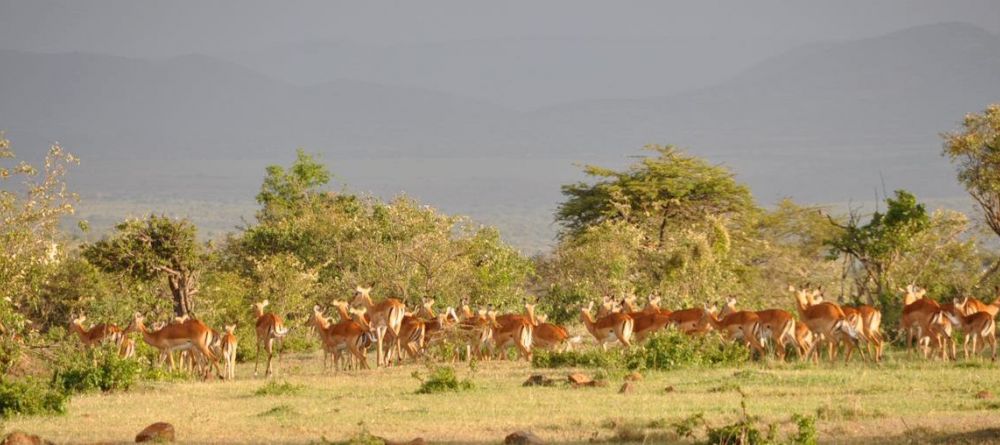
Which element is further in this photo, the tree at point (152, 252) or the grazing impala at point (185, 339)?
the tree at point (152, 252)

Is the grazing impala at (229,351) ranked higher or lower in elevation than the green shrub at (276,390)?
higher

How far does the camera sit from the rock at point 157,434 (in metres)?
15.9

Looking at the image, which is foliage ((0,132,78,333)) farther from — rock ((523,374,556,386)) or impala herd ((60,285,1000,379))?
rock ((523,374,556,386))

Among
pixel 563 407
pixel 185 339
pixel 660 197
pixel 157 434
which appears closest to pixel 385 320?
pixel 185 339

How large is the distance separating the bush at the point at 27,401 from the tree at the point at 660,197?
2855 centimetres

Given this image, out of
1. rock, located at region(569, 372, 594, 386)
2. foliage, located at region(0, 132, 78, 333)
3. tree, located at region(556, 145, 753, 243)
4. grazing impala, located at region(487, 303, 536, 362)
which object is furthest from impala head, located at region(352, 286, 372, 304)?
tree, located at region(556, 145, 753, 243)

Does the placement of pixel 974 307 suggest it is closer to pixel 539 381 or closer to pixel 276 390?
pixel 539 381

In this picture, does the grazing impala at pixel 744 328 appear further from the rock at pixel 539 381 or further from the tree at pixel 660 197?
the tree at pixel 660 197

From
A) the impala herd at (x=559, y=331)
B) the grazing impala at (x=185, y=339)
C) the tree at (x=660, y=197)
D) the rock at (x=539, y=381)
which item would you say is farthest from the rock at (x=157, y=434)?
the tree at (x=660, y=197)

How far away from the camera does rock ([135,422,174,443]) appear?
15.9 m

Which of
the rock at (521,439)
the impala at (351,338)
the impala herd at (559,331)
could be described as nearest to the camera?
the rock at (521,439)

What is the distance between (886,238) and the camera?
34.2 meters

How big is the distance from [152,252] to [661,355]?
46.6 ft

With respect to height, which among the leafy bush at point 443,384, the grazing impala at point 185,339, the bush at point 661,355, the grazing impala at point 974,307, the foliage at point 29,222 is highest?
the foliage at point 29,222
